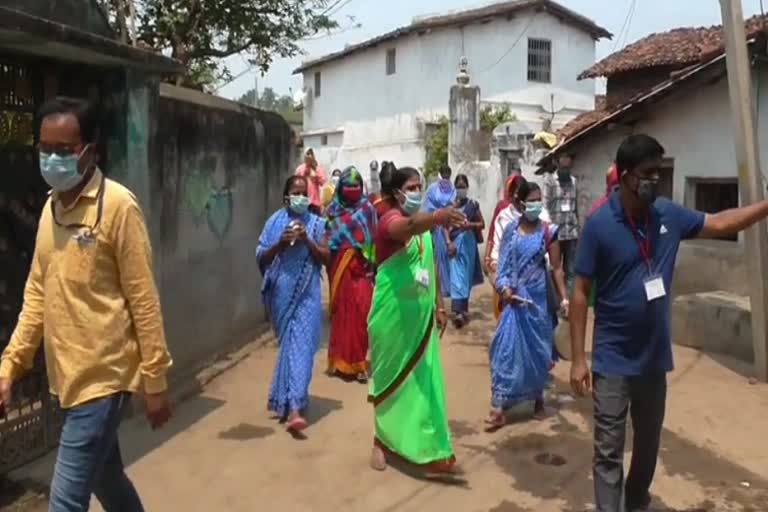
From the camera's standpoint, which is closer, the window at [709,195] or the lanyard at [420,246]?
the lanyard at [420,246]

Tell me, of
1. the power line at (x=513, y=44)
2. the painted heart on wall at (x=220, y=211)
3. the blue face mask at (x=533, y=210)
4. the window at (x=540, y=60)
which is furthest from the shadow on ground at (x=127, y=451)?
the window at (x=540, y=60)

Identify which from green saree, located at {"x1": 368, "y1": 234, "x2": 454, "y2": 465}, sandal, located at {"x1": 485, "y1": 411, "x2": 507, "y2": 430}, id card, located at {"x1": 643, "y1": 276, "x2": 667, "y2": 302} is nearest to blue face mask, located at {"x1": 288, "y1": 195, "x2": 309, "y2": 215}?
green saree, located at {"x1": 368, "y1": 234, "x2": 454, "y2": 465}

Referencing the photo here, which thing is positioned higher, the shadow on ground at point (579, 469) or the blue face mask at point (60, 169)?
the blue face mask at point (60, 169)

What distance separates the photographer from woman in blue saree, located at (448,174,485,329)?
10.1 m

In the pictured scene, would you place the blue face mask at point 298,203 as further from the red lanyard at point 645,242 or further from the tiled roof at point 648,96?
the tiled roof at point 648,96

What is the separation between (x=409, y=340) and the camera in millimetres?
4977

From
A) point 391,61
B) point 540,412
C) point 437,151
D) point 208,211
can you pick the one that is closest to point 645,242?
point 540,412

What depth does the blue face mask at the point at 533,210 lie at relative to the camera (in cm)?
609

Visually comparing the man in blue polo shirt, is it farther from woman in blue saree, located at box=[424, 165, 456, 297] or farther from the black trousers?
woman in blue saree, located at box=[424, 165, 456, 297]

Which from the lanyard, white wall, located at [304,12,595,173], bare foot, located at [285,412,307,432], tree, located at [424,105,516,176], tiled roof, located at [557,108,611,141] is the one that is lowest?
bare foot, located at [285,412,307,432]

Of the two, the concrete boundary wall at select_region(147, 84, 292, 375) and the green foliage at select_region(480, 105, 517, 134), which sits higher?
the green foliage at select_region(480, 105, 517, 134)

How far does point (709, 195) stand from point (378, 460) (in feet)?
19.9

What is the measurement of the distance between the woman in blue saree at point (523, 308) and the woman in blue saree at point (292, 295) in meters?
1.32

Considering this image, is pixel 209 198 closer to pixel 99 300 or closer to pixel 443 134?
pixel 99 300
